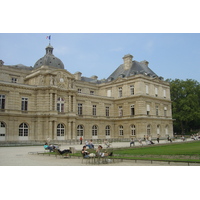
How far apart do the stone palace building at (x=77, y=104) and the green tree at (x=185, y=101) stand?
6234mm

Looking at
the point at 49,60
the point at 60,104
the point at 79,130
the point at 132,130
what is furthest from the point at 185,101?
the point at 49,60

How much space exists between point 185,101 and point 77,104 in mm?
25286

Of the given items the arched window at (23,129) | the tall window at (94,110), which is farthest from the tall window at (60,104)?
the tall window at (94,110)

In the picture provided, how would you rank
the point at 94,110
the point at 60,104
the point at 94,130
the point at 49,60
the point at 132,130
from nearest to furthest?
the point at 60,104, the point at 49,60, the point at 94,130, the point at 132,130, the point at 94,110

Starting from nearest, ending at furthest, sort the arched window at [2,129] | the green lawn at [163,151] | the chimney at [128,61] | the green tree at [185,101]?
the green lawn at [163,151]
the arched window at [2,129]
the chimney at [128,61]
the green tree at [185,101]

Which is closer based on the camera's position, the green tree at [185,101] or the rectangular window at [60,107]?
the rectangular window at [60,107]

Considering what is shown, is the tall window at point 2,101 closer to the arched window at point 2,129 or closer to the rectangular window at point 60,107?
the arched window at point 2,129

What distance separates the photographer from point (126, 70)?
46938 millimetres

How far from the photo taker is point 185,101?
51.6m

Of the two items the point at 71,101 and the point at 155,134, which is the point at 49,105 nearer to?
the point at 71,101

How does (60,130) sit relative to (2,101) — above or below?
below

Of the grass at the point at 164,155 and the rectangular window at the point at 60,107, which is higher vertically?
the rectangular window at the point at 60,107

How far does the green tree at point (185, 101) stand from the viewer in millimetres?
50844

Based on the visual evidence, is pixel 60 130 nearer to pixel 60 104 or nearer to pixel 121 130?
pixel 60 104
